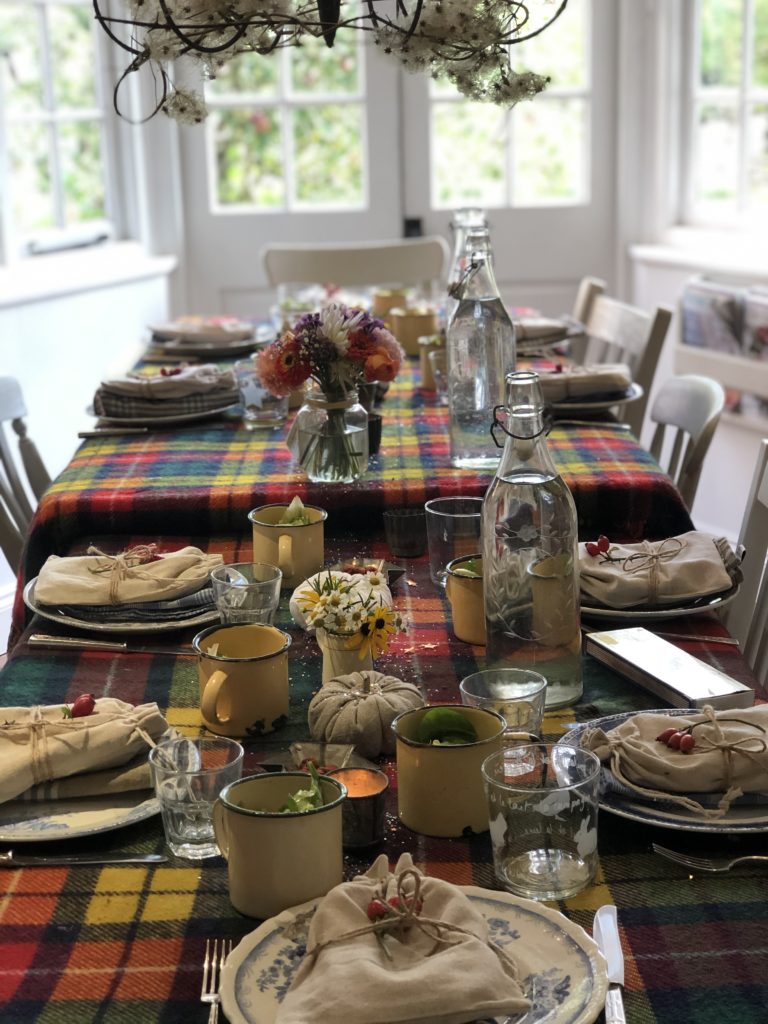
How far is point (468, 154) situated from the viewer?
4.46 meters

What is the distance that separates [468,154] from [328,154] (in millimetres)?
489

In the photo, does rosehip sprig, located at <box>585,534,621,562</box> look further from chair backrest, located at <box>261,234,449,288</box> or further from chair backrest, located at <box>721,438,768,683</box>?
chair backrest, located at <box>261,234,449,288</box>

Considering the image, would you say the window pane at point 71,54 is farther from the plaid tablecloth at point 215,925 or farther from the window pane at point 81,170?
the plaid tablecloth at point 215,925

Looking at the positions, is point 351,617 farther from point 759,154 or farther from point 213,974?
point 759,154

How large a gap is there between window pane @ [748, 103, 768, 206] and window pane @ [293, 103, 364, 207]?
1.31 m

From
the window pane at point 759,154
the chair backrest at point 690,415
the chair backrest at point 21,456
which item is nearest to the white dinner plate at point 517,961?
the chair backrest at point 690,415

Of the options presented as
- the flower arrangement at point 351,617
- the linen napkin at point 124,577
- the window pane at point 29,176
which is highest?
the window pane at point 29,176

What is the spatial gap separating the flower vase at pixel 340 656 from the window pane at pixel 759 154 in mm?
3180

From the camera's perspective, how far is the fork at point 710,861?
943 mm

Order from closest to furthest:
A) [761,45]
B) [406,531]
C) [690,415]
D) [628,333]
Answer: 1. [406,531]
2. [690,415]
3. [628,333]
4. [761,45]

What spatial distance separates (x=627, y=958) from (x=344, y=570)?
26.4 inches

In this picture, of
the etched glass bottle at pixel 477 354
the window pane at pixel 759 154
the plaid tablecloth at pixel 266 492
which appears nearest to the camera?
the plaid tablecloth at pixel 266 492

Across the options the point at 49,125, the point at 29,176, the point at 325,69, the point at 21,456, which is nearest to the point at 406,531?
the point at 21,456

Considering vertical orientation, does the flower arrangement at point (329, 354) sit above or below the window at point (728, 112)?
below
